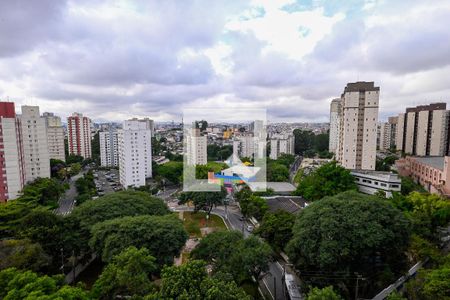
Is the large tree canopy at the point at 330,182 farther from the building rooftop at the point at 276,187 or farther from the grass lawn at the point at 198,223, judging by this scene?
the grass lawn at the point at 198,223

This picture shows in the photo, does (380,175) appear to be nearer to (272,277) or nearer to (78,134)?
(272,277)

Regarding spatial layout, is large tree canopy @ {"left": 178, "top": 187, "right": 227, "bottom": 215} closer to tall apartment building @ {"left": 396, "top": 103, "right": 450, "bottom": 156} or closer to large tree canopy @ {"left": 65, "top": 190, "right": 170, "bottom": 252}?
large tree canopy @ {"left": 65, "top": 190, "right": 170, "bottom": 252}

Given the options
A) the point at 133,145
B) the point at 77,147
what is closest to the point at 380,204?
the point at 133,145

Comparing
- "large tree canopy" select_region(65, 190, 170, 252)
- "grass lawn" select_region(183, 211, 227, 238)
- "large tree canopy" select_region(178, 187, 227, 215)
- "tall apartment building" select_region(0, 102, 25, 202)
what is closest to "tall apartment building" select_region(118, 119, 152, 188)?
"tall apartment building" select_region(0, 102, 25, 202)

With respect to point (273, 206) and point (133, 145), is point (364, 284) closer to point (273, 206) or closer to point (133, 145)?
point (273, 206)

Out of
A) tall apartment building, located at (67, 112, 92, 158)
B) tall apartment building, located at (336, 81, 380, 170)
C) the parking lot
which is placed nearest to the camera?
tall apartment building, located at (336, 81, 380, 170)
